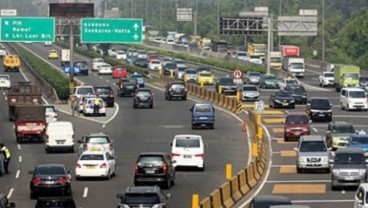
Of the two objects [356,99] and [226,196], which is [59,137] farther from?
[356,99]

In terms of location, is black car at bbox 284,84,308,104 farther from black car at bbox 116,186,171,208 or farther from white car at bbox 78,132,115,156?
black car at bbox 116,186,171,208

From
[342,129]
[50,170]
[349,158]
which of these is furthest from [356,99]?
[50,170]

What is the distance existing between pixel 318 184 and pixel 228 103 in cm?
4179

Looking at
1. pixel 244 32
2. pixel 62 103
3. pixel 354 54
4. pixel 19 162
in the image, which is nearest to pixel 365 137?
pixel 19 162

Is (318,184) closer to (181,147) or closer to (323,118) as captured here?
(181,147)

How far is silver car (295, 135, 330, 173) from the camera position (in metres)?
55.1

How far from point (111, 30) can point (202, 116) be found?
2819cm

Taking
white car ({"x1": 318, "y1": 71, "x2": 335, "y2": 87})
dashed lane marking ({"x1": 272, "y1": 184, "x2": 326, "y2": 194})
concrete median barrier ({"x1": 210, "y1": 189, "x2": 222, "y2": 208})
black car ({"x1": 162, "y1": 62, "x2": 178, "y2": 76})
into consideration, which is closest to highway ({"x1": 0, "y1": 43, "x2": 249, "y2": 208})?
dashed lane marking ({"x1": 272, "y1": 184, "x2": 326, "y2": 194})

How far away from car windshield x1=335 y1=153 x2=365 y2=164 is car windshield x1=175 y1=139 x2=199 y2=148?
329 inches

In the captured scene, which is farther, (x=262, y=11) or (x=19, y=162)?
(x=262, y=11)

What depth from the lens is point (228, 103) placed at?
3649 inches

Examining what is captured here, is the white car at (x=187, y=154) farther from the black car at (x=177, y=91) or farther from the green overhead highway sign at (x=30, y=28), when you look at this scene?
the green overhead highway sign at (x=30, y=28)

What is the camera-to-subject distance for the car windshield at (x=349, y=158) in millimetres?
49000

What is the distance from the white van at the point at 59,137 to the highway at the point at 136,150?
0.48m
